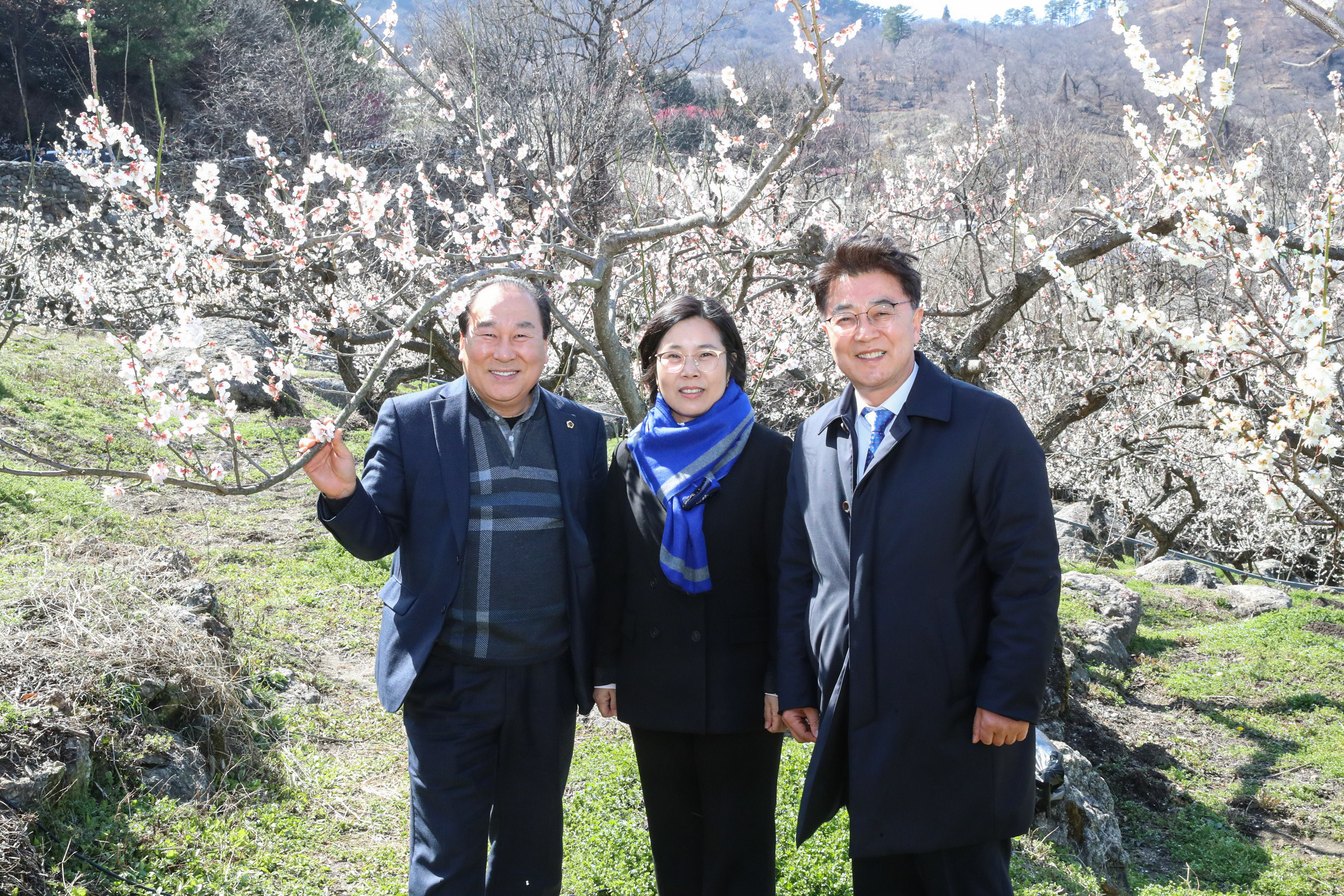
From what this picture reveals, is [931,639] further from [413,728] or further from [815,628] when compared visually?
[413,728]

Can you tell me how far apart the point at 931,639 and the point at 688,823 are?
36.2 inches

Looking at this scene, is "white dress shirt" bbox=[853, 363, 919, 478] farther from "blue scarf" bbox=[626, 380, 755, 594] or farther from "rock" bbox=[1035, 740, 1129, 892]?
"rock" bbox=[1035, 740, 1129, 892]

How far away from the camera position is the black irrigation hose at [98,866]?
9.46ft

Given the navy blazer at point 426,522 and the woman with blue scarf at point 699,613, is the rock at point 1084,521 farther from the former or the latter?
the navy blazer at point 426,522

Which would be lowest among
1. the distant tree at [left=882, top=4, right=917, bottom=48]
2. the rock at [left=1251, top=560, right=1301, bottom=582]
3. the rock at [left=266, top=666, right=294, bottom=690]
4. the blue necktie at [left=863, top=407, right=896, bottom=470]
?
the rock at [left=1251, top=560, right=1301, bottom=582]

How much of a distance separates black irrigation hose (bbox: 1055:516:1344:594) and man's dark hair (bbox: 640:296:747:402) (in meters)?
7.03

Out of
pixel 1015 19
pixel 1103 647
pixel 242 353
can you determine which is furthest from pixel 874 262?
pixel 1015 19

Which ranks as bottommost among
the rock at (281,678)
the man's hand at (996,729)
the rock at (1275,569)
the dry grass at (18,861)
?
the rock at (1275,569)

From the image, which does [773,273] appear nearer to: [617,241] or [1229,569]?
[617,241]

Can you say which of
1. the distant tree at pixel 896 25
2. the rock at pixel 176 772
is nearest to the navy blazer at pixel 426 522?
the rock at pixel 176 772

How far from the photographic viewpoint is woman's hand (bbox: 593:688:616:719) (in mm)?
2465

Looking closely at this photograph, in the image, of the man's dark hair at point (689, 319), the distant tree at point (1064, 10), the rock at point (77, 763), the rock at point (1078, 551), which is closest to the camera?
the man's dark hair at point (689, 319)

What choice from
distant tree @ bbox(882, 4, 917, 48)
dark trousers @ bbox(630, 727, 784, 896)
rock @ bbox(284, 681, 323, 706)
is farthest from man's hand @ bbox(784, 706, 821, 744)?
distant tree @ bbox(882, 4, 917, 48)

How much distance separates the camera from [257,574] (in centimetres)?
634
